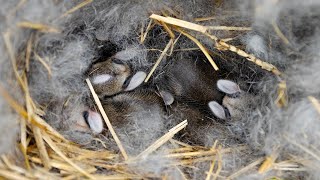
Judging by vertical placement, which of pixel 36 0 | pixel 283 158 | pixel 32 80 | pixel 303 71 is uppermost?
pixel 36 0

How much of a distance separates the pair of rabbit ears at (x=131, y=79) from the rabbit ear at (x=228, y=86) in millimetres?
335

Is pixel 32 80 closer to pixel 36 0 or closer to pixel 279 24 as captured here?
pixel 36 0

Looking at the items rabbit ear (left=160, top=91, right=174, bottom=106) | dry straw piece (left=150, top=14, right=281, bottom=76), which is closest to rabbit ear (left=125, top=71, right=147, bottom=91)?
rabbit ear (left=160, top=91, right=174, bottom=106)

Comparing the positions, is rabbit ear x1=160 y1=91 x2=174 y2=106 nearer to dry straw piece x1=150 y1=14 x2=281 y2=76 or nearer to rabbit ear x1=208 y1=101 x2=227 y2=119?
rabbit ear x1=208 y1=101 x2=227 y2=119

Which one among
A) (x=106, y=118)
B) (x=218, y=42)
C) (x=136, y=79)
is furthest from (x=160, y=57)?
(x=106, y=118)

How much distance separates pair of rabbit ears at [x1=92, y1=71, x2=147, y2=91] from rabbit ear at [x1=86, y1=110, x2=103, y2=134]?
0.15 m

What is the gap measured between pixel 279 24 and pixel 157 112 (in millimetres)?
654

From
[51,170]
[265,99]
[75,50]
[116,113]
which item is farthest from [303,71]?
[51,170]

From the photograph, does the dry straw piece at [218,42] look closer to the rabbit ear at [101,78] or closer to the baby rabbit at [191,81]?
the baby rabbit at [191,81]

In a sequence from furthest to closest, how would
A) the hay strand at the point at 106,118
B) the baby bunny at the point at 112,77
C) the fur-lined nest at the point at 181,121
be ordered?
the baby bunny at the point at 112,77
the hay strand at the point at 106,118
the fur-lined nest at the point at 181,121

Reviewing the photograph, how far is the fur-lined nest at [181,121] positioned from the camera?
1.77 m

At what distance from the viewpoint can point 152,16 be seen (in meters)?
2.01

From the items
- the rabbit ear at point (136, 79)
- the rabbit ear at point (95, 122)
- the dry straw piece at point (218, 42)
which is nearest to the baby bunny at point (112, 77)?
the rabbit ear at point (136, 79)

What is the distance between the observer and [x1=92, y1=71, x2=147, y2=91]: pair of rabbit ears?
6.68 ft
